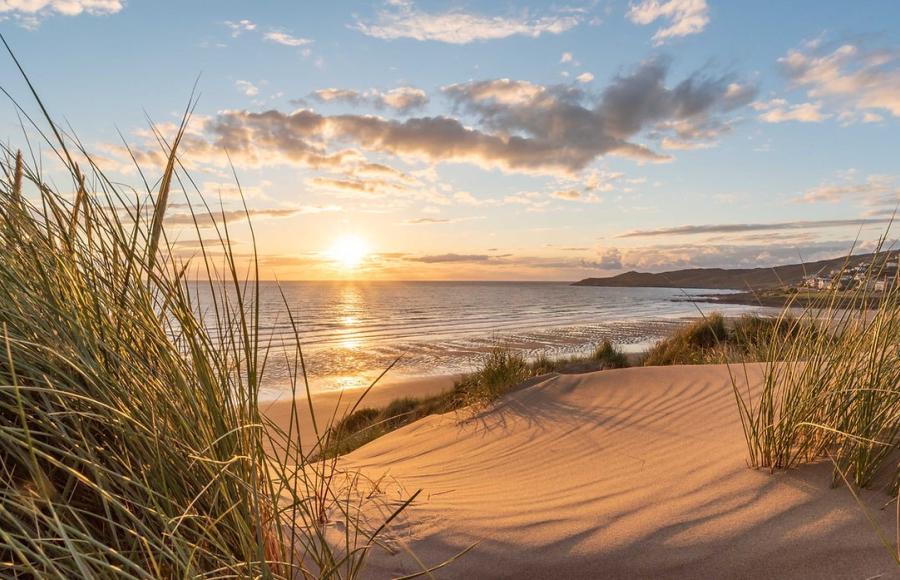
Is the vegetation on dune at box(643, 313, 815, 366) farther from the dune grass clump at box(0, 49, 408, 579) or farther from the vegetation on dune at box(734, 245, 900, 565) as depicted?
the dune grass clump at box(0, 49, 408, 579)

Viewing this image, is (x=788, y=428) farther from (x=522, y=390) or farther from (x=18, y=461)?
(x=522, y=390)

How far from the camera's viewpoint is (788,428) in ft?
10.8

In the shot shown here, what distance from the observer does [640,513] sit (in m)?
3.12

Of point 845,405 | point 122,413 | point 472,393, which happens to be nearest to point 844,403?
point 845,405

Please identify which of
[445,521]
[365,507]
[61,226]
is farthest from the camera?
[365,507]

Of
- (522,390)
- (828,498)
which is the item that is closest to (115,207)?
(828,498)

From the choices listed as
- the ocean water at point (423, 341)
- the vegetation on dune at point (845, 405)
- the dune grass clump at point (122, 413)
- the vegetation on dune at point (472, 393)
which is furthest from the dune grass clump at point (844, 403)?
the ocean water at point (423, 341)

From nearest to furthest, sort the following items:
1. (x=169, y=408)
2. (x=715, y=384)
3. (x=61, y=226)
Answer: (x=169, y=408)
(x=61, y=226)
(x=715, y=384)

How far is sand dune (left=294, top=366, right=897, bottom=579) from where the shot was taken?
266cm

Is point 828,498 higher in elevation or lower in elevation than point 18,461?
lower

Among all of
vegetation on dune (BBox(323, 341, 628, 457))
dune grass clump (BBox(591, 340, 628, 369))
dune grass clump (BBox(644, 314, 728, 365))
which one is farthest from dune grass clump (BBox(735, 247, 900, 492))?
dune grass clump (BBox(591, 340, 628, 369))

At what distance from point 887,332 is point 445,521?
2.50m

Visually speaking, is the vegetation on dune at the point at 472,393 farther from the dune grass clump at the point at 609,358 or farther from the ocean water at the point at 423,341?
the ocean water at the point at 423,341

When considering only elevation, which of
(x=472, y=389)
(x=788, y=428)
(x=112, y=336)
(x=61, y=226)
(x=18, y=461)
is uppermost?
(x=61, y=226)
